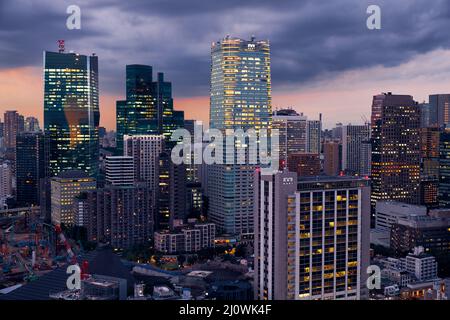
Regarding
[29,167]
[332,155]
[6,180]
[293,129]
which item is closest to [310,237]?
[293,129]

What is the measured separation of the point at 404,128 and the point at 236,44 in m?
10.6

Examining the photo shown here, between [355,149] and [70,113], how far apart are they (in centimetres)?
1829

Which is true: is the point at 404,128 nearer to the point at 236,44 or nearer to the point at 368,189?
the point at 236,44

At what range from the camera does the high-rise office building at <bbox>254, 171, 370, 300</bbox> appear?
9.77 metres

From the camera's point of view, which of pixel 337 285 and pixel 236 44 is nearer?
pixel 337 285

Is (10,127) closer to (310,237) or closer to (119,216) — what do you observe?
(119,216)

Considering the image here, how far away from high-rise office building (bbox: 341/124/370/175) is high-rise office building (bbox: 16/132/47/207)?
59.2ft

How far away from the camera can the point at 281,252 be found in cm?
974

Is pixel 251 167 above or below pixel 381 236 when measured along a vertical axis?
above

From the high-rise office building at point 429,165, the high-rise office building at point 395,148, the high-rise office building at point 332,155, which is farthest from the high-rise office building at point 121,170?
the high-rise office building at point 429,165

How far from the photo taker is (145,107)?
35750mm

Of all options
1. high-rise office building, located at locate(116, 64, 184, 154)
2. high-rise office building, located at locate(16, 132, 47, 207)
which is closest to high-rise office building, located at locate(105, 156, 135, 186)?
high-rise office building, located at locate(16, 132, 47, 207)

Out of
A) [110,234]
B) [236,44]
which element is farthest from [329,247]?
[236,44]

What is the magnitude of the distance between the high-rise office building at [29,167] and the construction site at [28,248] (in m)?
2.48
